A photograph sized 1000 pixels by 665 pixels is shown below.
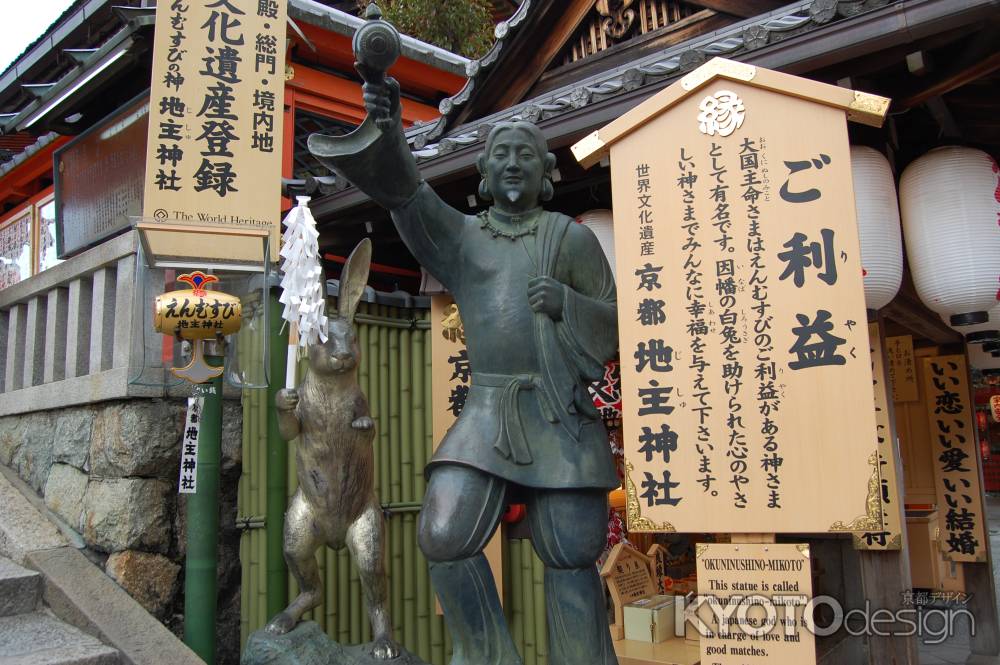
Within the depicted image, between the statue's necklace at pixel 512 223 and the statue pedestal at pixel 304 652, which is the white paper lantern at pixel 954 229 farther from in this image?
the statue pedestal at pixel 304 652

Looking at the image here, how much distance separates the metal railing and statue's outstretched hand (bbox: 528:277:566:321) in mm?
3215

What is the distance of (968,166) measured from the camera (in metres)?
4.27

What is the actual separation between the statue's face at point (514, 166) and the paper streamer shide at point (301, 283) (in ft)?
3.22

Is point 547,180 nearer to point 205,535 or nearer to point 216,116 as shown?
point 216,116

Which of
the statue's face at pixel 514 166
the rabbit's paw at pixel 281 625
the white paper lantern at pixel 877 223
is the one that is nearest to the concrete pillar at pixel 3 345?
the rabbit's paw at pixel 281 625

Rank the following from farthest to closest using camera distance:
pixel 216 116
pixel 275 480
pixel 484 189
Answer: pixel 275 480
pixel 216 116
pixel 484 189

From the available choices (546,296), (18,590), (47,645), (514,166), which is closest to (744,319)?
(546,296)

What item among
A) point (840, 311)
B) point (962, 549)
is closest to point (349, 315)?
point (840, 311)

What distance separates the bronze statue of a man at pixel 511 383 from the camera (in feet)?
9.34

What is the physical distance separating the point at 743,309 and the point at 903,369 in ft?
17.6

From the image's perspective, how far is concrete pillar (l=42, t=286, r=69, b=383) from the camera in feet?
20.4

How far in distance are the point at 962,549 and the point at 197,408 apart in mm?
6764

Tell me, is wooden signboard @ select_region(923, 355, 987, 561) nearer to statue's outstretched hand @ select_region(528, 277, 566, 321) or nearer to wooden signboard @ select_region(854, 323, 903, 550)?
wooden signboard @ select_region(854, 323, 903, 550)

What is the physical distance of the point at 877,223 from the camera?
406 cm
